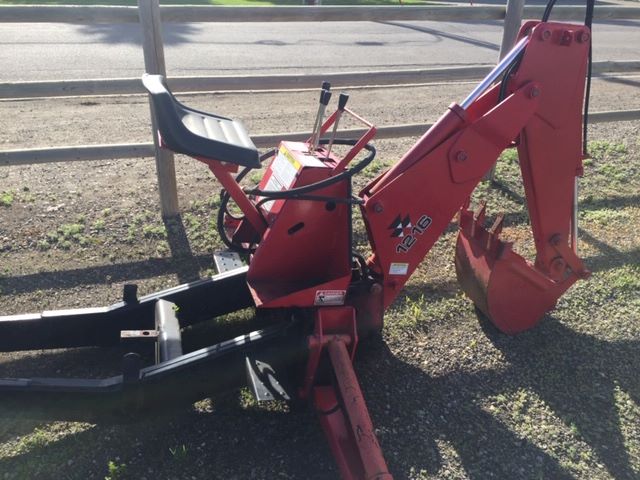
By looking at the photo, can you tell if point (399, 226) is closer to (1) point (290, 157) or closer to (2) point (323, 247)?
(2) point (323, 247)

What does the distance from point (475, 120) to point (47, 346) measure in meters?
2.52

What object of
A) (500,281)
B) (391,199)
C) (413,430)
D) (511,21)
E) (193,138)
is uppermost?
(511,21)

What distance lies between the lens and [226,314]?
11.9 feet

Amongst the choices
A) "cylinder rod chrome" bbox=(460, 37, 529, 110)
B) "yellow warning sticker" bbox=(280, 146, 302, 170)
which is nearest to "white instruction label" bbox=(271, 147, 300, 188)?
"yellow warning sticker" bbox=(280, 146, 302, 170)

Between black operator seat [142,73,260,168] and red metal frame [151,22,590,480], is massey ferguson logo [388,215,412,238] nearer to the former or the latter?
red metal frame [151,22,590,480]

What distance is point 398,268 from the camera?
3.18 m

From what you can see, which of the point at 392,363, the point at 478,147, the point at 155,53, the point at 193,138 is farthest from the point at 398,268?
the point at 155,53

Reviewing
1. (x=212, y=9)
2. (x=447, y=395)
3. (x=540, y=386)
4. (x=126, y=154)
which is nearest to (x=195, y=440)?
(x=447, y=395)

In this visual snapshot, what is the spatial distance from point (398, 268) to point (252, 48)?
9518mm

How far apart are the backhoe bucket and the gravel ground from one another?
16 cm

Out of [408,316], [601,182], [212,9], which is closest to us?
[408,316]

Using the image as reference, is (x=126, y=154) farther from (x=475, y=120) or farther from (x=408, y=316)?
(x=475, y=120)

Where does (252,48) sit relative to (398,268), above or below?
above

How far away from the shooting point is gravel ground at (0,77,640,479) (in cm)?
283
